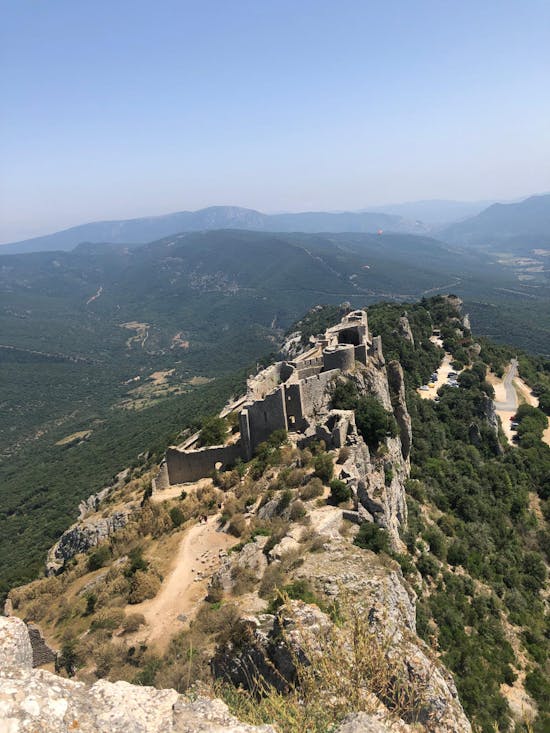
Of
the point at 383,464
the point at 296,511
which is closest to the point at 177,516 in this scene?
the point at 296,511

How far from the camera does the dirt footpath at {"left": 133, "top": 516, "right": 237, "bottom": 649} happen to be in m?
14.9

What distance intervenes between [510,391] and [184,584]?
53.2m

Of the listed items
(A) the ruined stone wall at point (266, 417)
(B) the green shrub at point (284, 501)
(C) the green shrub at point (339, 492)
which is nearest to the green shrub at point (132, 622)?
(B) the green shrub at point (284, 501)

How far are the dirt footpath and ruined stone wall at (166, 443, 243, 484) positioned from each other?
5.81m

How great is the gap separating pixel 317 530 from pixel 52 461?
89.4m

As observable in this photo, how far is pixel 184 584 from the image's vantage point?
17.3 meters

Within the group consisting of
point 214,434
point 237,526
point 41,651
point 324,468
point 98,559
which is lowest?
point 98,559

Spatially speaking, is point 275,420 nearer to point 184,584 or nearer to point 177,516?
point 177,516

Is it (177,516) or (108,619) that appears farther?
(177,516)

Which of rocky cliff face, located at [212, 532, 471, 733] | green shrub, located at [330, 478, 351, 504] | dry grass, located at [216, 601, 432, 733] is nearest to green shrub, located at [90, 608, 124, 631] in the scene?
rocky cliff face, located at [212, 532, 471, 733]

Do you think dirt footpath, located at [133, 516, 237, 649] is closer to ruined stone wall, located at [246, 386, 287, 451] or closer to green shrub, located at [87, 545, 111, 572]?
green shrub, located at [87, 545, 111, 572]

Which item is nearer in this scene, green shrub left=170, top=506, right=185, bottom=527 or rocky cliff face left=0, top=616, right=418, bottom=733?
rocky cliff face left=0, top=616, right=418, bottom=733

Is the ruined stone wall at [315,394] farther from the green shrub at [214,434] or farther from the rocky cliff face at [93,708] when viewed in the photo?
the rocky cliff face at [93,708]

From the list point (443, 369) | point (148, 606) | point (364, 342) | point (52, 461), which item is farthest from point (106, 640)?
point (52, 461)
